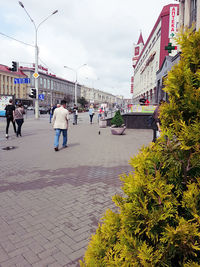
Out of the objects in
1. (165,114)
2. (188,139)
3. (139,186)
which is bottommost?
(139,186)

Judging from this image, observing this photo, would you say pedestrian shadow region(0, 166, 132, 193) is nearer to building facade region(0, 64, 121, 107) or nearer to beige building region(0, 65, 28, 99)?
building facade region(0, 64, 121, 107)

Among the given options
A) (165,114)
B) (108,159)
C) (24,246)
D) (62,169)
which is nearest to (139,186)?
(165,114)

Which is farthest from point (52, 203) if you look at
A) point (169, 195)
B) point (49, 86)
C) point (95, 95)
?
point (95, 95)

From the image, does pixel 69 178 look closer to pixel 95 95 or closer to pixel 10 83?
pixel 10 83

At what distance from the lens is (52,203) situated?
3.60 metres

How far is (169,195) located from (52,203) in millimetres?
2955

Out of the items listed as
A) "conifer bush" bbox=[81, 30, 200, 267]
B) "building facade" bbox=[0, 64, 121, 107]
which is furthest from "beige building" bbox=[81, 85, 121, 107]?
"conifer bush" bbox=[81, 30, 200, 267]

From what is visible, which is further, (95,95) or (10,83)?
(95,95)

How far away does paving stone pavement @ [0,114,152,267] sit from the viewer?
2.38 meters

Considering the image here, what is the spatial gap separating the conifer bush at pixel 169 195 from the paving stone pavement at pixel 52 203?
1.36m

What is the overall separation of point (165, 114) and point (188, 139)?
0.76ft

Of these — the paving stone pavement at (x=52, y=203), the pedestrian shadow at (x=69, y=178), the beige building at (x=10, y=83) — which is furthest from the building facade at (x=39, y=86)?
the pedestrian shadow at (x=69, y=178)

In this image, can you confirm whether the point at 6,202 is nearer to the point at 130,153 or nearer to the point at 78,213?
the point at 78,213

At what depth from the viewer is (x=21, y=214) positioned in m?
3.21
